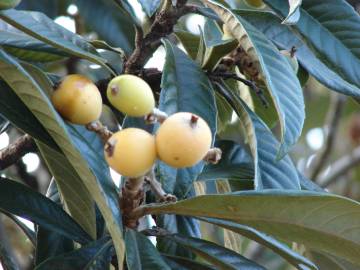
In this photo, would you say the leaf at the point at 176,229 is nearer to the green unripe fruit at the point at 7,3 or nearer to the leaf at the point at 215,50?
the leaf at the point at 215,50

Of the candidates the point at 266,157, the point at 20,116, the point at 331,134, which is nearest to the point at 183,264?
the point at 266,157

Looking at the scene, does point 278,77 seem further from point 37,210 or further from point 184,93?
point 37,210

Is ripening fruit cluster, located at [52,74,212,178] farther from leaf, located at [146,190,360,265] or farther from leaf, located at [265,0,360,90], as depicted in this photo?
leaf, located at [265,0,360,90]

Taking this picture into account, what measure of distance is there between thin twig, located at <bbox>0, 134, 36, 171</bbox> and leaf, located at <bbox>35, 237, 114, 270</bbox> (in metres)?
0.18

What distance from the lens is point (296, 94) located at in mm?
828

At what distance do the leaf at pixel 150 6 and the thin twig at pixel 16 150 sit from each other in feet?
0.72

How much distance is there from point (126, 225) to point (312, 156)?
1.92m

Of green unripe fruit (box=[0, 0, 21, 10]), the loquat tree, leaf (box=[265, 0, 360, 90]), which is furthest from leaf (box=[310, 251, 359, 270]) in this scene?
green unripe fruit (box=[0, 0, 21, 10])

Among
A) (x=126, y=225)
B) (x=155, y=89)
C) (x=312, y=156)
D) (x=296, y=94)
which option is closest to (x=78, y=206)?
(x=126, y=225)

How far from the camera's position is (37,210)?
36.3 inches

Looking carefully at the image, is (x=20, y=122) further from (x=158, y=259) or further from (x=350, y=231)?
(x=350, y=231)

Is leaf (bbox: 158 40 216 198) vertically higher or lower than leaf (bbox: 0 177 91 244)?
higher

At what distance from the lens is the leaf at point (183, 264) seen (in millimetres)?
888

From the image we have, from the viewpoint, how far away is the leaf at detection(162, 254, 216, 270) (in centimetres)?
89
